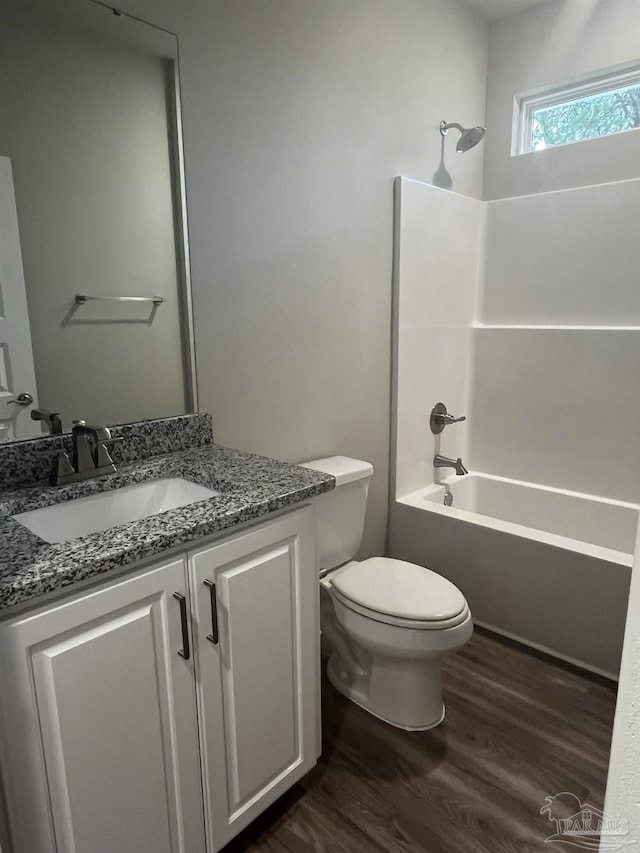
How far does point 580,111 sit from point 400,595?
2447 millimetres

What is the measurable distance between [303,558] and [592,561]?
1230 millimetres

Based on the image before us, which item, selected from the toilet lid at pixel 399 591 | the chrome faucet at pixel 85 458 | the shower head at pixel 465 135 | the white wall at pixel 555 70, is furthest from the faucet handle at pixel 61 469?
the white wall at pixel 555 70

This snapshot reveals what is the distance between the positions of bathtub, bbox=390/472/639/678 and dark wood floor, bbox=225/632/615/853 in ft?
→ 0.58

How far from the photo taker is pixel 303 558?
1.40 metres

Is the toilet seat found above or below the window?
below

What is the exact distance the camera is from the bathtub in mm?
2043

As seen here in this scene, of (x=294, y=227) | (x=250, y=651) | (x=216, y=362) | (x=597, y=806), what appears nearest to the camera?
(x=250, y=651)

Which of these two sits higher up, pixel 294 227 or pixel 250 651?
pixel 294 227

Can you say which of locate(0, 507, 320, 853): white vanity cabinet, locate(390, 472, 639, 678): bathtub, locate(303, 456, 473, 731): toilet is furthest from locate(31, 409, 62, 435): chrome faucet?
locate(390, 472, 639, 678): bathtub

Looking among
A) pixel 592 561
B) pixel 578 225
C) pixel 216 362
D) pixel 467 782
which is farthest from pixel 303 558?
pixel 578 225

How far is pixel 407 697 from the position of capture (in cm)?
183

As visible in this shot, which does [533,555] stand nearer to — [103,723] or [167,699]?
[167,699]

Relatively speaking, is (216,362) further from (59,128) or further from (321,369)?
(59,128)

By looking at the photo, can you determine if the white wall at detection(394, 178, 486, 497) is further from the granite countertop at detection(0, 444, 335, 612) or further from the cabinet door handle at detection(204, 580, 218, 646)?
the cabinet door handle at detection(204, 580, 218, 646)
